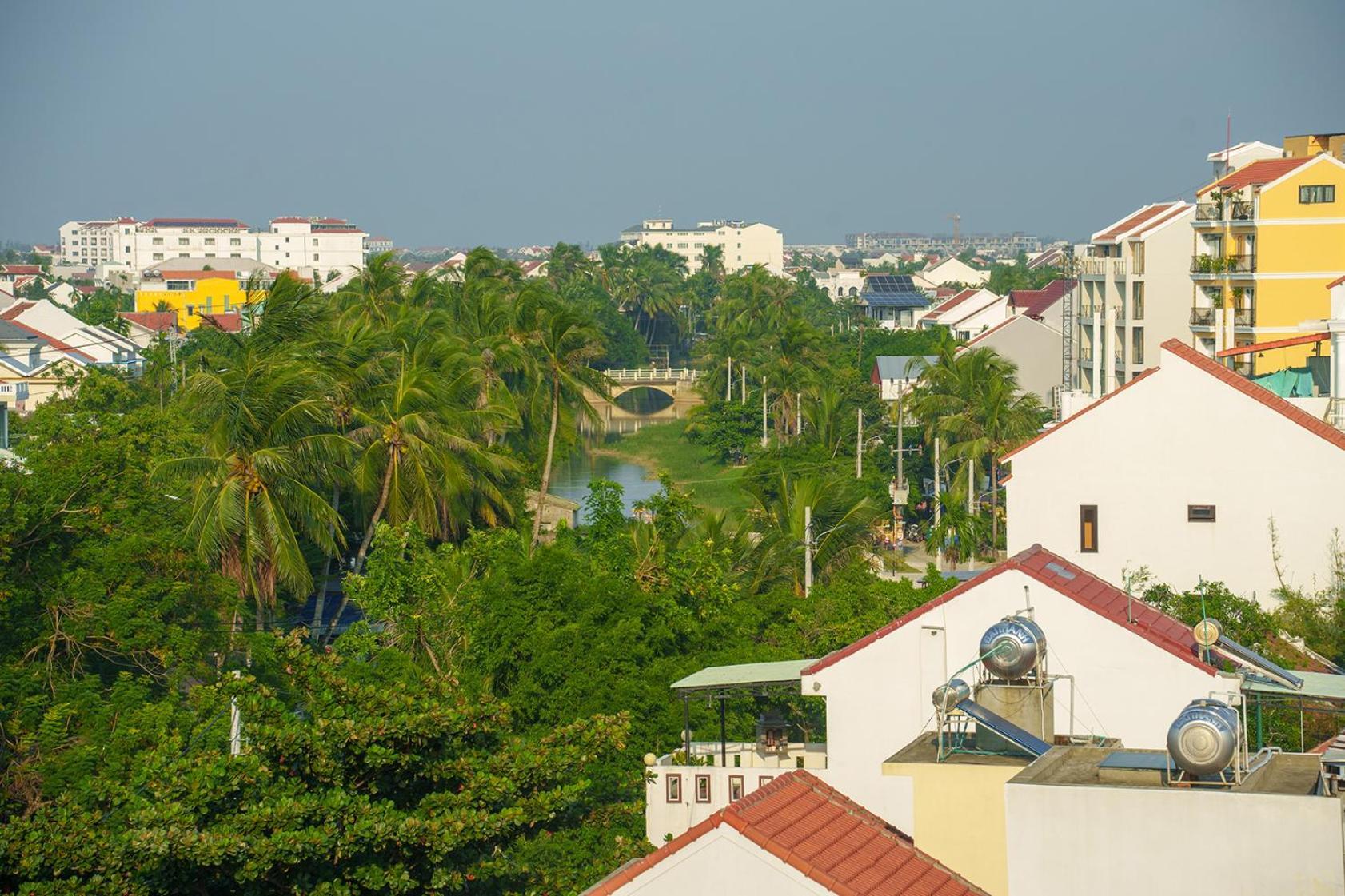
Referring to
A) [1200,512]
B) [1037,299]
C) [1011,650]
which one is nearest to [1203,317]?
[1200,512]

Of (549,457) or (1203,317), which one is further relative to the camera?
(1203,317)

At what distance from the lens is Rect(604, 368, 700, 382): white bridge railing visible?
104000 millimetres

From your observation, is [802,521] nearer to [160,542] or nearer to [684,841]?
[160,542]

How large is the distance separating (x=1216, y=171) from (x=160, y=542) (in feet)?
143

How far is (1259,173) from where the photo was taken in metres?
46.7

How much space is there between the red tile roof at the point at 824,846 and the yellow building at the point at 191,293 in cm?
10505

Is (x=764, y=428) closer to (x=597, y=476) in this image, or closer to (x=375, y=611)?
(x=597, y=476)

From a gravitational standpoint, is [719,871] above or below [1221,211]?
below

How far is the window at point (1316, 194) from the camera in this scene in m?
45.1

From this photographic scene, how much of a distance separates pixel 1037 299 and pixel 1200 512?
2229 inches

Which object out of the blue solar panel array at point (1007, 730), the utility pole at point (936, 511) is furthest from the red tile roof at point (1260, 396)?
the utility pole at point (936, 511)

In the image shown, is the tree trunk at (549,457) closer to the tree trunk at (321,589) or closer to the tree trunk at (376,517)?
the tree trunk at (321,589)

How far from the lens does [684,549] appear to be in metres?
28.7

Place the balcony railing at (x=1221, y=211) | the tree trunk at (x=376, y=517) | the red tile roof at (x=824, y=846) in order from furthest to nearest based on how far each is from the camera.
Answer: the balcony railing at (x=1221, y=211)
the tree trunk at (x=376, y=517)
the red tile roof at (x=824, y=846)
